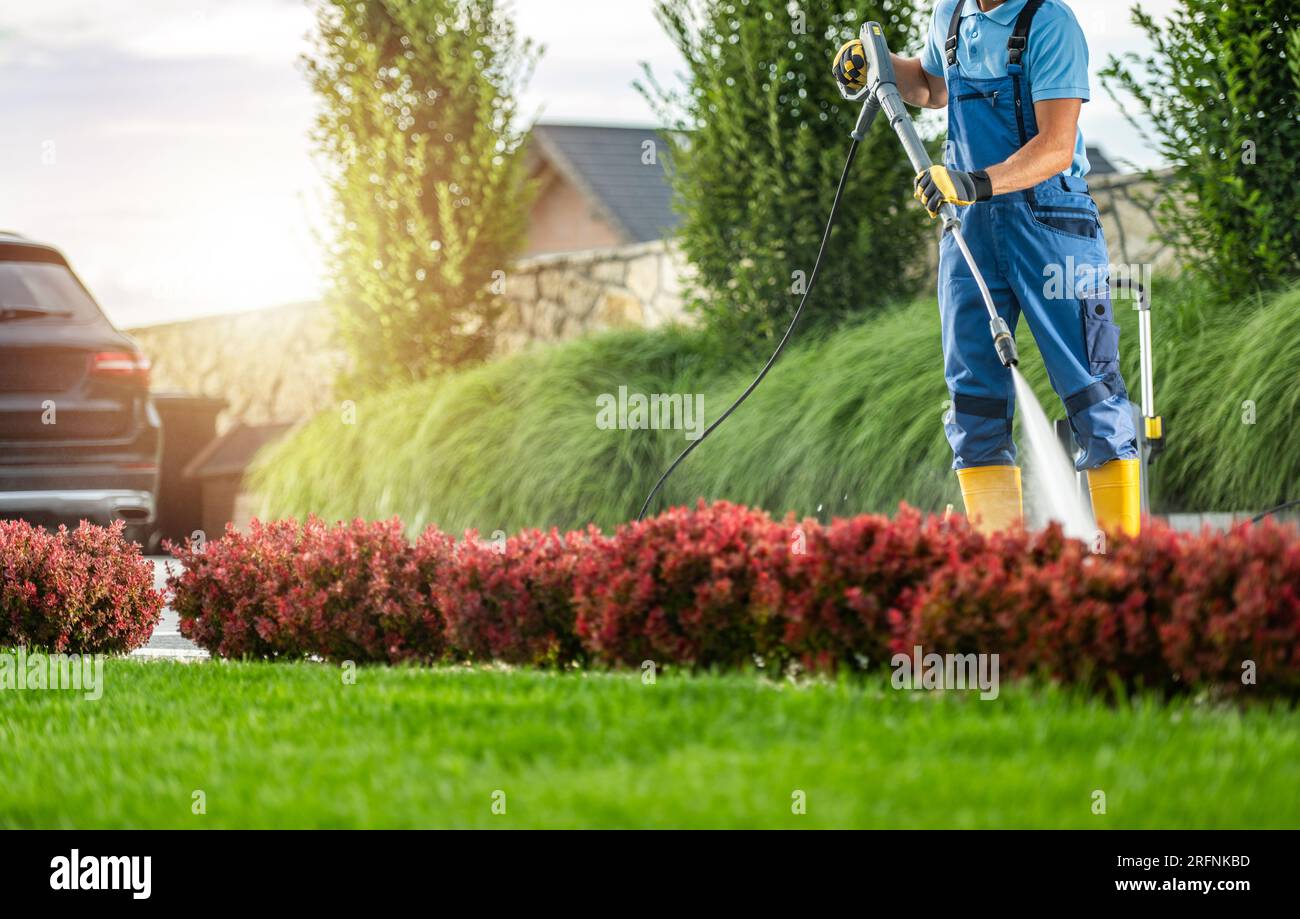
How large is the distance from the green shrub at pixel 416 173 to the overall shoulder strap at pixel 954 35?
8.88 meters

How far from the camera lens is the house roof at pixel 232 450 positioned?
14.5m

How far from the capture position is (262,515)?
43.2 ft

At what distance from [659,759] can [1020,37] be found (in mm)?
3034

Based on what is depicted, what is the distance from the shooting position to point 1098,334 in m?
5.36

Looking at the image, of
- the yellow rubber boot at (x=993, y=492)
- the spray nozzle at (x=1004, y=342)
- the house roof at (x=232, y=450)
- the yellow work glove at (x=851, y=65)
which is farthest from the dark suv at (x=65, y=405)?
the spray nozzle at (x=1004, y=342)

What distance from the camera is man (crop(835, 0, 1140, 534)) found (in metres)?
5.29

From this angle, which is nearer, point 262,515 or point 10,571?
point 10,571

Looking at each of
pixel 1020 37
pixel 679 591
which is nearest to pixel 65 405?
pixel 679 591

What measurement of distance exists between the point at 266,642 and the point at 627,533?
6.36ft

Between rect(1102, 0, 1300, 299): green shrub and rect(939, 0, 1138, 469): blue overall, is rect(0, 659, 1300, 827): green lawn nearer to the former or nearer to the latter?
rect(939, 0, 1138, 469): blue overall

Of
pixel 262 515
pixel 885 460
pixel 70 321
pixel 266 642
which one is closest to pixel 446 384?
pixel 262 515

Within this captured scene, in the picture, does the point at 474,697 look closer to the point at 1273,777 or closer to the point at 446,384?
the point at 1273,777

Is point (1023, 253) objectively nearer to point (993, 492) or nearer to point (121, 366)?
point (993, 492)
